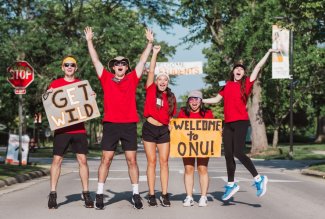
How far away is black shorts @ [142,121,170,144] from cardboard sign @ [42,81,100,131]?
0.79 meters

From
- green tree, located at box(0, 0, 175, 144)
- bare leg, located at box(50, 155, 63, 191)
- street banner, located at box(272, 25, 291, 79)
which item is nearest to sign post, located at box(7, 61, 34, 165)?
bare leg, located at box(50, 155, 63, 191)

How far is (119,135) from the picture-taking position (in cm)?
986

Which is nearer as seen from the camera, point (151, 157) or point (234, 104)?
point (151, 157)

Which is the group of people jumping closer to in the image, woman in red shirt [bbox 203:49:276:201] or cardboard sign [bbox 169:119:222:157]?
woman in red shirt [bbox 203:49:276:201]

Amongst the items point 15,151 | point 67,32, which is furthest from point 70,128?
point 67,32

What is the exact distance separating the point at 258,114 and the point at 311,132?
123175mm

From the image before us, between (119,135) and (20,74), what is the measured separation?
9939mm

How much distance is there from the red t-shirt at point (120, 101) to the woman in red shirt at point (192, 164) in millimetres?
940

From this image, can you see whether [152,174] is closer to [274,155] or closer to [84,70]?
[84,70]

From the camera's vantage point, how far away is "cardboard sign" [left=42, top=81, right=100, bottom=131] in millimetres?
10156

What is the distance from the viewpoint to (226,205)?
1061 cm

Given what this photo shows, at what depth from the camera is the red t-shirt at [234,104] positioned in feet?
33.4

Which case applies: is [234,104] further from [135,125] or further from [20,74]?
[20,74]

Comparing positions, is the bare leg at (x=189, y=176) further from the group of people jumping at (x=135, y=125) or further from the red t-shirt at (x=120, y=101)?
the red t-shirt at (x=120, y=101)
